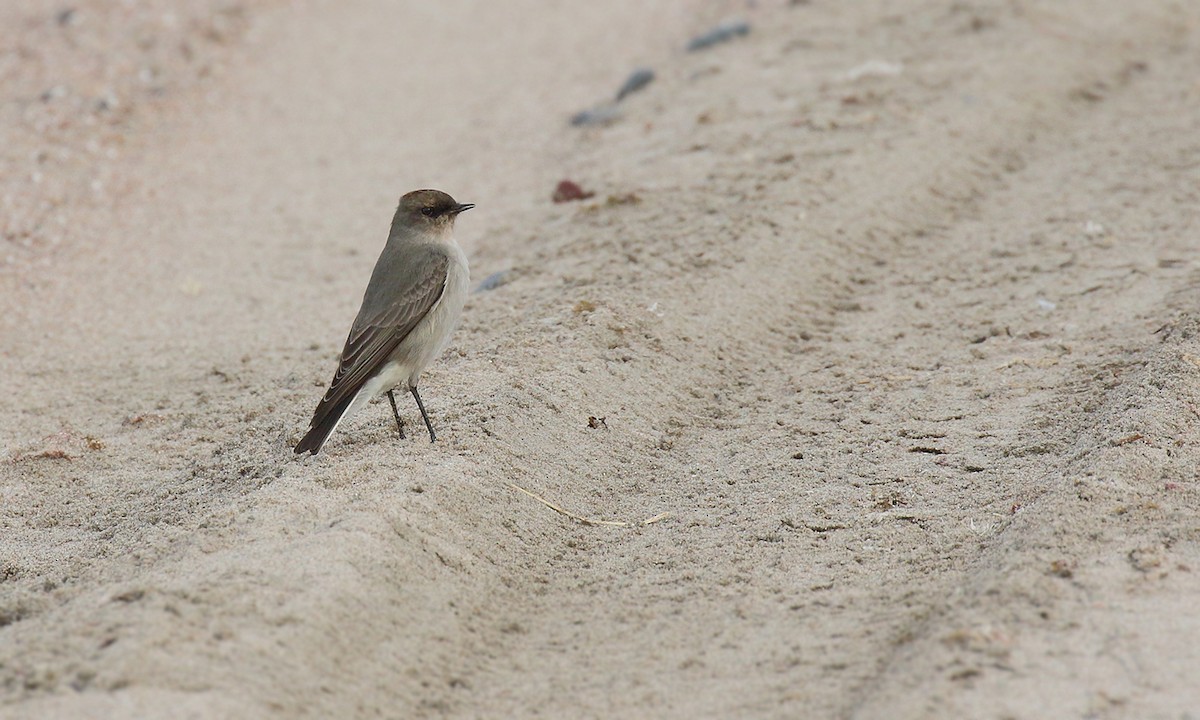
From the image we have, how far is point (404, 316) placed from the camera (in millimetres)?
5703

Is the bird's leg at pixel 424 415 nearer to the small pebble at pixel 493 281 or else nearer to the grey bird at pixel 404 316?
the grey bird at pixel 404 316

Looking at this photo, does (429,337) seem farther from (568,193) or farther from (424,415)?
(568,193)

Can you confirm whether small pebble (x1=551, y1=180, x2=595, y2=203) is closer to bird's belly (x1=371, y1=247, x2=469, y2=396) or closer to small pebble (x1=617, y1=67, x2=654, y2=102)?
small pebble (x1=617, y1=67, x2=654, y2=102)

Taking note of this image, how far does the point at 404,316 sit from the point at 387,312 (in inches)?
3.0

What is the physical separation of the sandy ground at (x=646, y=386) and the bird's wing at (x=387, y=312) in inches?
12.8

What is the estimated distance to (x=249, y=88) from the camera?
1177cm

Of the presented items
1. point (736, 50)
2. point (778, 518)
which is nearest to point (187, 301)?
point (778, 518)

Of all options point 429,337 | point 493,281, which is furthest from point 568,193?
point 429,337

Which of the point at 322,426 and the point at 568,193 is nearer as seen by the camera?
the point at 322,426

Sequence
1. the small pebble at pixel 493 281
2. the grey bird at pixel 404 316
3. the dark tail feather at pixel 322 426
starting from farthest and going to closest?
the small pebble at pixel 493 281, the grey bird at pixel 404 316, the dark tail feather at pixel 322 426

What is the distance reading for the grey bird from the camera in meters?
5.48

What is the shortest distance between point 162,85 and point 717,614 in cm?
883

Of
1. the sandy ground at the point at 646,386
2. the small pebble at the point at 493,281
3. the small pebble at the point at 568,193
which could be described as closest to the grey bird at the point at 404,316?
the sandy ground at the point at 646,386

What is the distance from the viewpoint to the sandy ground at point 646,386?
403cm
